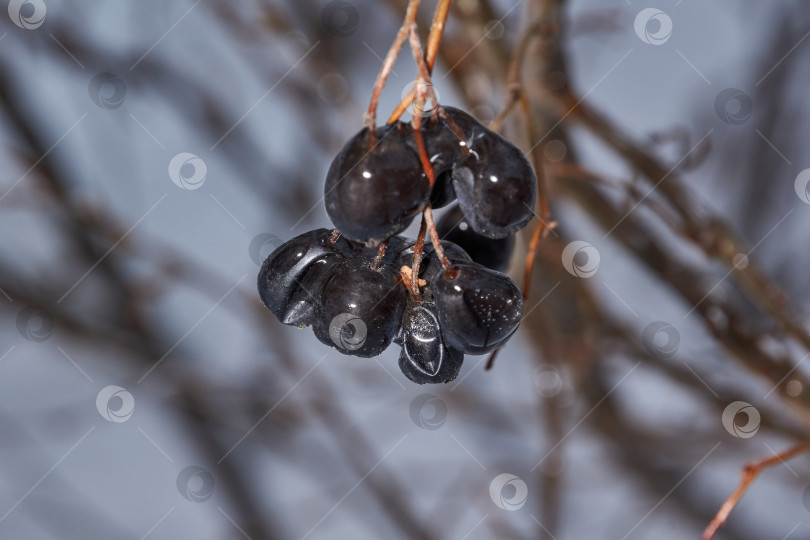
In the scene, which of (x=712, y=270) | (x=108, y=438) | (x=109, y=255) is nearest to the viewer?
(x=712, y=270)

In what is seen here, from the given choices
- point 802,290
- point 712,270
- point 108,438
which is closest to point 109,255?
point 108,438

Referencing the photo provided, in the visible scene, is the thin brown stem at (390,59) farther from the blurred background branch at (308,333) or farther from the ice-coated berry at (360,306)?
the blurred background branch at (308,333)

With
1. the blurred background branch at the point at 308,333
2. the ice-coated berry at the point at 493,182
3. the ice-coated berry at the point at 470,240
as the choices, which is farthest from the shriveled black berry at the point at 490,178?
the blurred background branch at the point at 308,333

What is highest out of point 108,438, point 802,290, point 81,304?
point 802,290

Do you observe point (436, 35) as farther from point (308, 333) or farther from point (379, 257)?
point (308, 333)

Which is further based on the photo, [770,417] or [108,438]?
[108,438]

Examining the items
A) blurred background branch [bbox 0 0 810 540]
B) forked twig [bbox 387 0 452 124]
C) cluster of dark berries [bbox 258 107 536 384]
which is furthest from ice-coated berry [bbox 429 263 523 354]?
blurred background branch [bbox 0 0 810 540]

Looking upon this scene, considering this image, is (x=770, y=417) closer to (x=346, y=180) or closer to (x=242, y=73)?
(x=346, y=180)

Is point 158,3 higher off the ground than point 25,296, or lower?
higher
